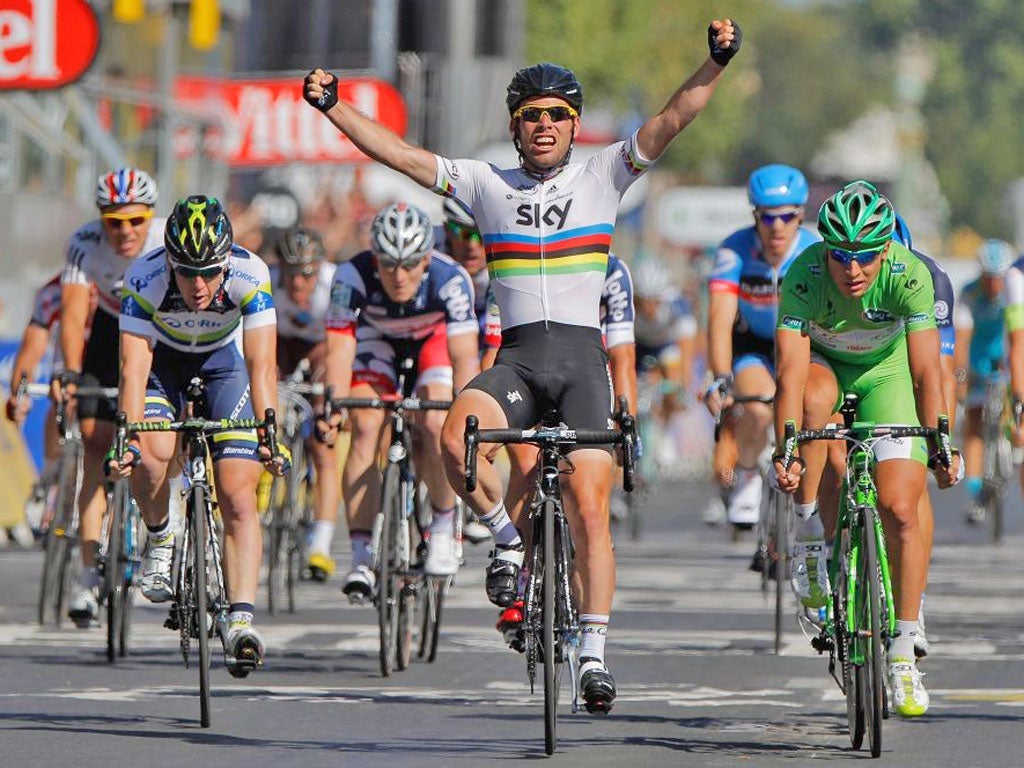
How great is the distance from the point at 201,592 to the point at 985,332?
1241 cm

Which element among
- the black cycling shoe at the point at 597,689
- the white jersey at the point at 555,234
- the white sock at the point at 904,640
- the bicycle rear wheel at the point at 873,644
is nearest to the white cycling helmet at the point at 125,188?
the white jersey at the point at 555,234

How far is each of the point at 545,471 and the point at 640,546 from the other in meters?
11.1

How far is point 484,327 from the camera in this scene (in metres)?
14.3

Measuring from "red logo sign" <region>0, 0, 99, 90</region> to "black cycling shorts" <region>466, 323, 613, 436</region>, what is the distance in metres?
13.3

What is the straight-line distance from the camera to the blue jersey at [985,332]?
21672mm

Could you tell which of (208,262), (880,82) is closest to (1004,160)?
(880,82)

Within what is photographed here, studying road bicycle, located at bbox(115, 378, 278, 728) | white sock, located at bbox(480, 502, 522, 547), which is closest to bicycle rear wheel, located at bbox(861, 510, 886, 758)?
white sock, located at bbox(480, 502, 522, 547)

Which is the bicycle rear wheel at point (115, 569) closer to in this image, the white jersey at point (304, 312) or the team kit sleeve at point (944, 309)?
the white jersey at point (304, 312)

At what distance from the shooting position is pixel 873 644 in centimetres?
945

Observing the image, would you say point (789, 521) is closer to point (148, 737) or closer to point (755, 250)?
point (755, 250)

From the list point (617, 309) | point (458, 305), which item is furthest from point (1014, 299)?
point (458, 305)

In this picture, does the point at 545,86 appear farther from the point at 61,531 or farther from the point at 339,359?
the point at 61,531

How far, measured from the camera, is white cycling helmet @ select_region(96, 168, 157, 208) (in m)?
13.4

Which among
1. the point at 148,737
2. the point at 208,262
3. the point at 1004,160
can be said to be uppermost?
the point at 1004,160
